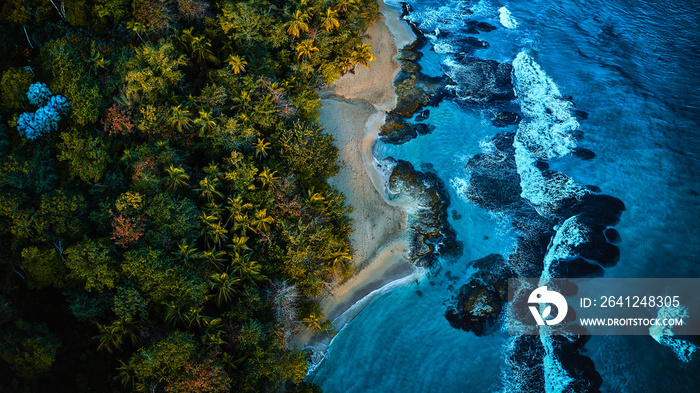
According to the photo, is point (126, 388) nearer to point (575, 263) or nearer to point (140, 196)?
point (140, 196)

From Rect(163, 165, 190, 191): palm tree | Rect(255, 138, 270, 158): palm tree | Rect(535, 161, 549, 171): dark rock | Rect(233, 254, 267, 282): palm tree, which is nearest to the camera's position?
Rect(233, 254, 267, 282): palm tree

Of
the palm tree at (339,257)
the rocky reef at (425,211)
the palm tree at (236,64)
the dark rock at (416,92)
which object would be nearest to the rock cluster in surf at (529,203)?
the dark rock at (416,92)

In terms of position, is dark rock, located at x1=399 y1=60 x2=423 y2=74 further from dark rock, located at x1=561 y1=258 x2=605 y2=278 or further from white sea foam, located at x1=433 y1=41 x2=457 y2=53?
dark rock, located at x1=561 y1=258 x2=605 y2=278

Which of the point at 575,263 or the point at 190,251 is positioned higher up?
the point at 190,251

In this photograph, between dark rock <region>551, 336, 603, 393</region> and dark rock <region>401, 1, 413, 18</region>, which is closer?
dark rock <region>551, 336, 603, 393</region>

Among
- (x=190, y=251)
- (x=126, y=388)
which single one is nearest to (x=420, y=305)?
(x=190, y=251)

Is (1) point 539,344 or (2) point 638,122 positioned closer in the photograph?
(1) point 539,344

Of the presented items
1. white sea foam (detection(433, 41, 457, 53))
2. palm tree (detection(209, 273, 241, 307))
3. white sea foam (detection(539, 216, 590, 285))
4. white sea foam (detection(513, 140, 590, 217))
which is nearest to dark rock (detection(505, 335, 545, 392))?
white sea foam (detection(539, 216, 590, 285))

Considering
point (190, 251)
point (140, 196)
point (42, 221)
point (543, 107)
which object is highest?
point (42, 221)
